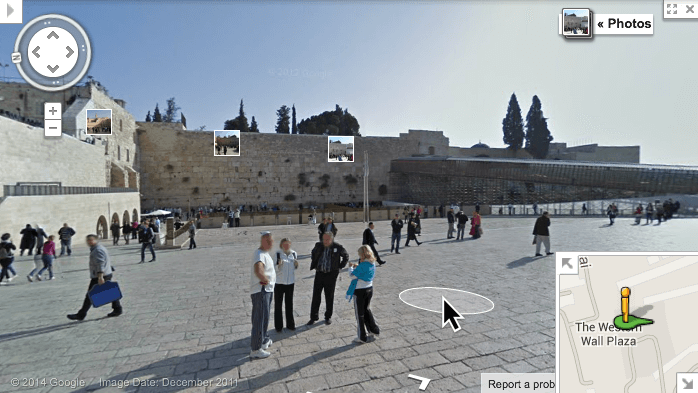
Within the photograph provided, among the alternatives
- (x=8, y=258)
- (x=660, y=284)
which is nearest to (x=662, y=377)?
(x=660, y=284)

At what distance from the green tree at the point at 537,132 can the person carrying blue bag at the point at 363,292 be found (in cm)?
2908

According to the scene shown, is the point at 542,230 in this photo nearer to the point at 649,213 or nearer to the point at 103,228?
the point at 649,213

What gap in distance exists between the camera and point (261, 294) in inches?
115

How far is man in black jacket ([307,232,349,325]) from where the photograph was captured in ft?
12.2

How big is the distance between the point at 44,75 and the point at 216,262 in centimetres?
513

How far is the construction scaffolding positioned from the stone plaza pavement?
9876 millimetres

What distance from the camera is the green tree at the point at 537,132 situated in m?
27.2

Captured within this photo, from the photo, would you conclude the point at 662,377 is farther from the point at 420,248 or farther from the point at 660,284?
the point at 420,248

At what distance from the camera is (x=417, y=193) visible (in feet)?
110

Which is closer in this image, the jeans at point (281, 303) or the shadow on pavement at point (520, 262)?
the jeans at point (281, 303)

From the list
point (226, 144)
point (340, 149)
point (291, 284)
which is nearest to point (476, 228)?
point (291, 284)

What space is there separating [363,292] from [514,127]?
122 ft

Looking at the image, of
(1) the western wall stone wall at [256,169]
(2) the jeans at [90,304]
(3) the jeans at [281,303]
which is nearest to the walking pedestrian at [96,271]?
(2) the jeans at [90,304]

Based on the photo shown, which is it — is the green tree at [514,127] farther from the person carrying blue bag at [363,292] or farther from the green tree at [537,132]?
the person carrying blue bag at [363,292]
